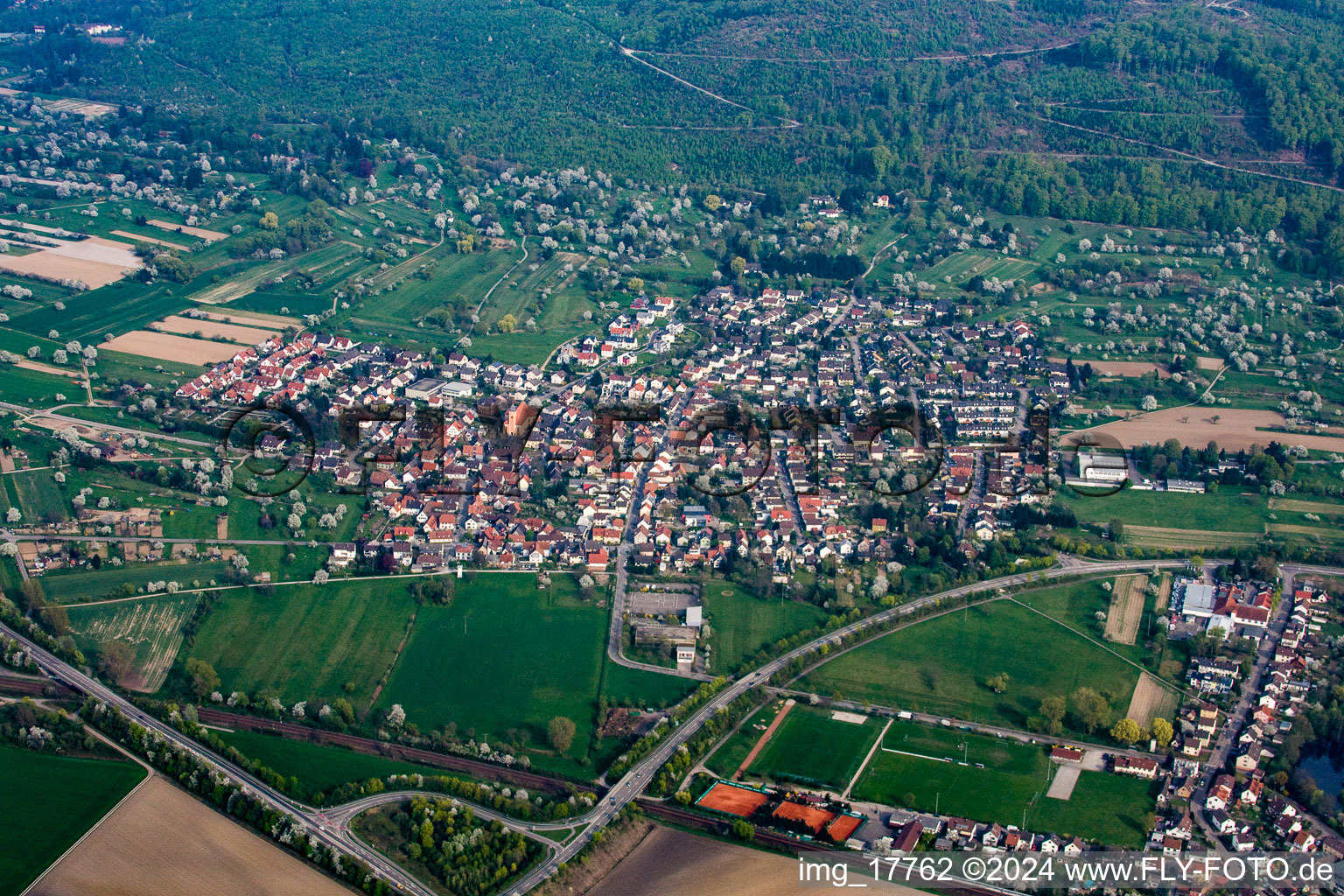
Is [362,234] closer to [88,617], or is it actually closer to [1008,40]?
[88,617]

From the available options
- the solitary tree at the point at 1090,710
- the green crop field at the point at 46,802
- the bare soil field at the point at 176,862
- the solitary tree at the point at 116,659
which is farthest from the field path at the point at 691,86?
the bare soil field at the point at 176,862

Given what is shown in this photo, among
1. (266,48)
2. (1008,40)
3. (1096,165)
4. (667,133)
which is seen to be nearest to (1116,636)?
(1096,165)

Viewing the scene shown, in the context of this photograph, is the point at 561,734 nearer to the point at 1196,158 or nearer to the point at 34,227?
the point at 34,227

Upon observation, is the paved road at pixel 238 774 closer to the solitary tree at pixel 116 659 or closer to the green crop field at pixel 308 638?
the solitary tree at pixel 116 659

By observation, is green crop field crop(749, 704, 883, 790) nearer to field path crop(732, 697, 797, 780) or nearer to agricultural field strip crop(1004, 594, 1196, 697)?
field path crop(732, 697, 797, 780)

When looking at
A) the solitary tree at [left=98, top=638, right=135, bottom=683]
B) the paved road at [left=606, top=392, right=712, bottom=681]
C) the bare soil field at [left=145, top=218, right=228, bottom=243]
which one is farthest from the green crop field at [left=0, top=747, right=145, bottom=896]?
the bare soil field at [left=145, top=218, right=228, bottom=243]

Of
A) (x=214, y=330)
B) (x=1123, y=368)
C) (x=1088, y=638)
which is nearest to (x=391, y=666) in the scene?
(x=1088, y=638)

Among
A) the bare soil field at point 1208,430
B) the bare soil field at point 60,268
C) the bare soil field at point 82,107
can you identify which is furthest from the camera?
the bare soil field at point 82,107
